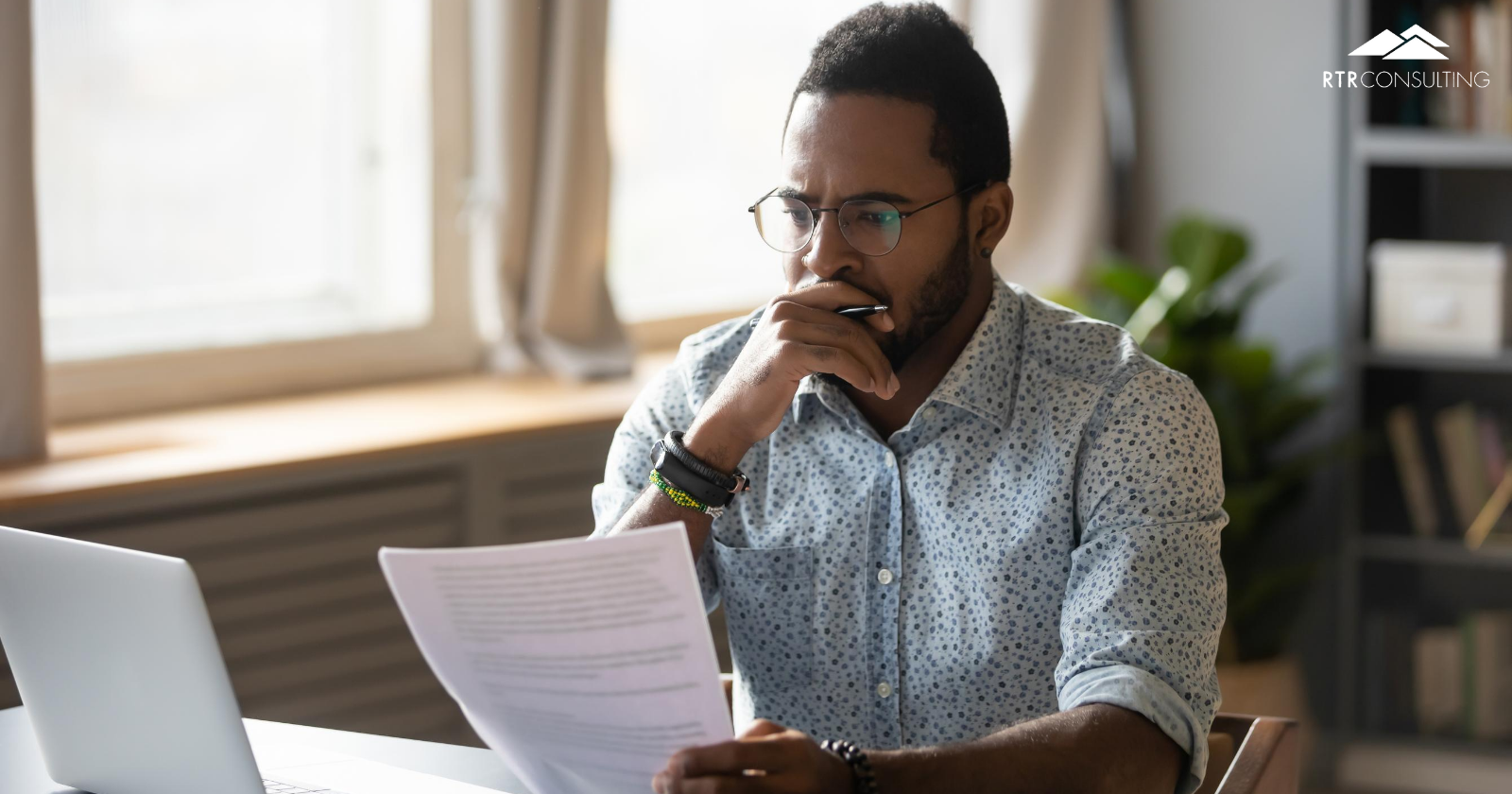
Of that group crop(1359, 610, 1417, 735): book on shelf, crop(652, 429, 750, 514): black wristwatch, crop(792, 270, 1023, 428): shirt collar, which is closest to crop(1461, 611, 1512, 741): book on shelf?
crop(1359, 610, 1417, 735): book on shelf

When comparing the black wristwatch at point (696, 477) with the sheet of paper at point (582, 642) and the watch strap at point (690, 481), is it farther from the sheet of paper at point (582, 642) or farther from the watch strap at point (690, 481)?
the sheet of paper at point (582, 642)

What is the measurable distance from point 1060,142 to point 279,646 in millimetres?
2102

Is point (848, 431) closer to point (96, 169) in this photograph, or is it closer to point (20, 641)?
point (20, 641)

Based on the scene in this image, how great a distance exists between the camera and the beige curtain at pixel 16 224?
2094mm

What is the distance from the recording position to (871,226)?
4.77ft

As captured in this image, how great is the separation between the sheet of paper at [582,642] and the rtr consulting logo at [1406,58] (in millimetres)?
2543

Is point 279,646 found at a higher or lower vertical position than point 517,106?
lower

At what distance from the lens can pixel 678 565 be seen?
37.9 inches

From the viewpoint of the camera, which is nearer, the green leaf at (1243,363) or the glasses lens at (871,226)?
the glasses lens at (871,226)

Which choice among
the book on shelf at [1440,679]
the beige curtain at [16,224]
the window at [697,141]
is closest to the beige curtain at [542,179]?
the window at [697,141]

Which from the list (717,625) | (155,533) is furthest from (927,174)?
(717,625)

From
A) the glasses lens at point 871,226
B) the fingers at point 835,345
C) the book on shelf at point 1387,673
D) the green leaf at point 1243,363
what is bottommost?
the book on shelf at point 1387,673

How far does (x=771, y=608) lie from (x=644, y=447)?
0.21m

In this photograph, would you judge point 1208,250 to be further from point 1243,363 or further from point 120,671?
point 120,671
